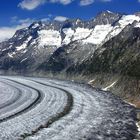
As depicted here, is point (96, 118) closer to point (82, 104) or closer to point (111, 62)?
point (82, 104)

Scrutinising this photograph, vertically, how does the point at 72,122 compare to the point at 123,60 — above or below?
below

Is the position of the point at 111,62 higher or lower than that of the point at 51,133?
higher

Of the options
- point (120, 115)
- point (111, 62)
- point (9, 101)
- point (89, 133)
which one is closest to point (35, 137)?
point (89, 133)

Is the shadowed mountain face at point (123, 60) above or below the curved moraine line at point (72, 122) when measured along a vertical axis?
above

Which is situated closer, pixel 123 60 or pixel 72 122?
pixel 72 122

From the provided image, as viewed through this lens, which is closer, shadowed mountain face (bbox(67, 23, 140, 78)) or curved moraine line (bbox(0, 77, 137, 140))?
curved moraine line (bbox(0, 77, 137, 140))

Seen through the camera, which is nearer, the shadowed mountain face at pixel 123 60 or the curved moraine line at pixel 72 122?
the curved moraine line at pixel 72 122

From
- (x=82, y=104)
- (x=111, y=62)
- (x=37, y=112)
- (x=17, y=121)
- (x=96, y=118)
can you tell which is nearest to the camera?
(x=17, y=121)

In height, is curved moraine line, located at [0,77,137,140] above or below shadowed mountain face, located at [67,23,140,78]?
below
